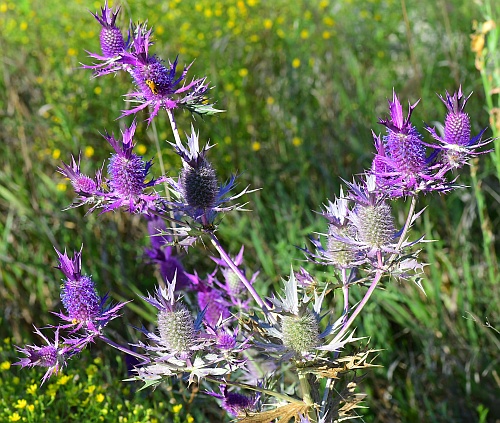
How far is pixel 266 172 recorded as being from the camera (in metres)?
3.37

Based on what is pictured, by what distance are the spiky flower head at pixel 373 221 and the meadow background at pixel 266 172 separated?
86cm

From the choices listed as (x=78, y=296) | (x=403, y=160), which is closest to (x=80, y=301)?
(x=78, y=296)

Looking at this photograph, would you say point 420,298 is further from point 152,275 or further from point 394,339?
point 152,275

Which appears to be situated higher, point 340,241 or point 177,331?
point 340,241

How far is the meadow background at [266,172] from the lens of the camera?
95.3 inches

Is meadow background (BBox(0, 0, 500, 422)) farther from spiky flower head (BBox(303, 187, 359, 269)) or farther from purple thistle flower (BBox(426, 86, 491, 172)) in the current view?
purple thistle flower (BBox(426, 86, 491, 172))

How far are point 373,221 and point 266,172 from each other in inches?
82.4

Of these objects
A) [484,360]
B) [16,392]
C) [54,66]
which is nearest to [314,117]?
[54,66]

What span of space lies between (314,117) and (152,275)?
1.25 m

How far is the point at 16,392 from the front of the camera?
7.07 feet

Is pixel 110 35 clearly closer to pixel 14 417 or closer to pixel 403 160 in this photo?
pixel 403 160

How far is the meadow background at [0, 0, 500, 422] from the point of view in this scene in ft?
7.94

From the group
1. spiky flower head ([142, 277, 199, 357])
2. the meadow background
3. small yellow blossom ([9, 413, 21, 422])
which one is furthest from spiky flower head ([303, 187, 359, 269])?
small yellow blossom ([9, 413, 21, 422])

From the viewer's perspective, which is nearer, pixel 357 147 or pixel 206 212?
pixel 206 212
